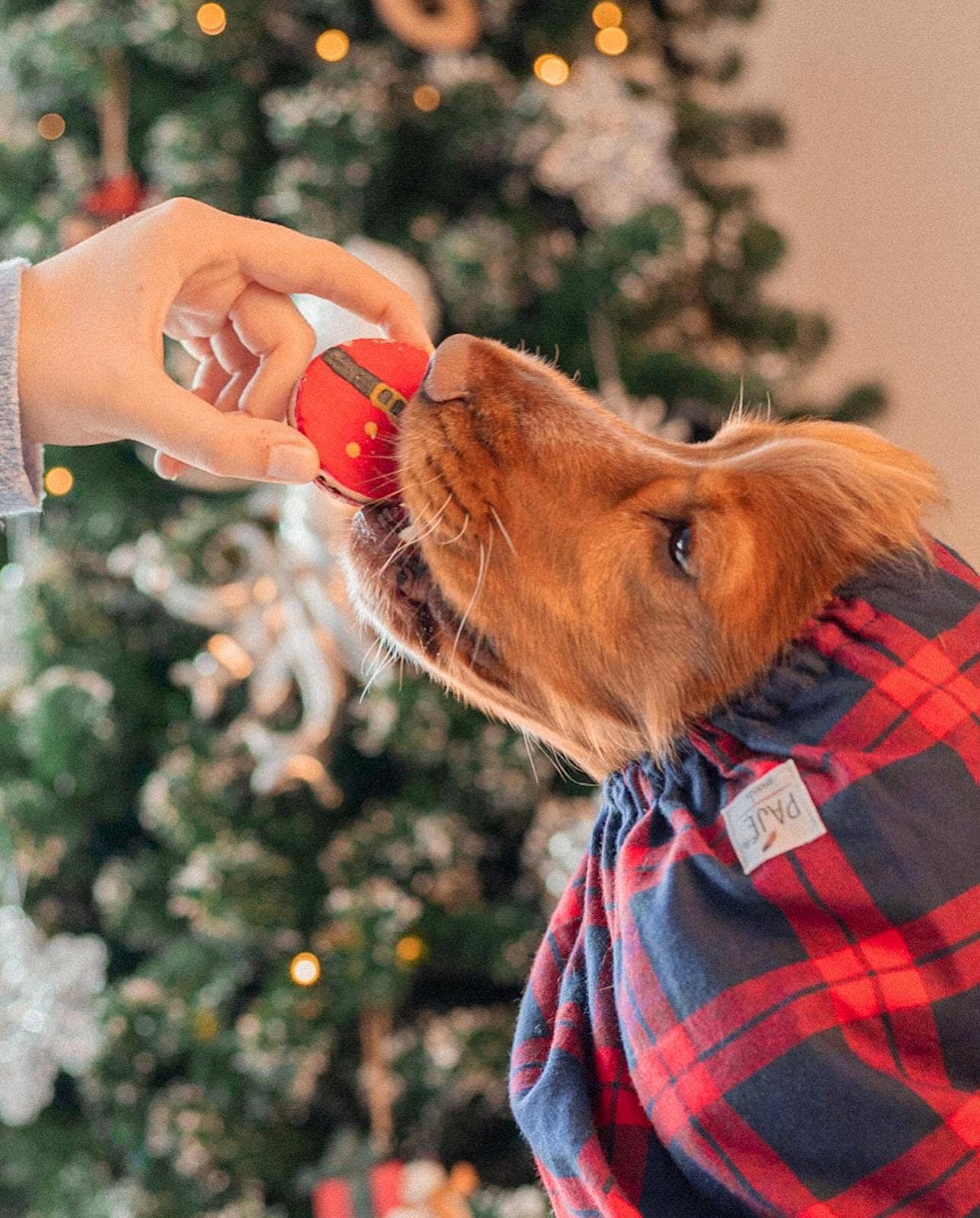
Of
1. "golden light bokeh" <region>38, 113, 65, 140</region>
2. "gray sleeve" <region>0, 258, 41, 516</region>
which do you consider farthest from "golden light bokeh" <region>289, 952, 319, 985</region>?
"golden light bokeh" <region>38, 113, 65, 140</region>

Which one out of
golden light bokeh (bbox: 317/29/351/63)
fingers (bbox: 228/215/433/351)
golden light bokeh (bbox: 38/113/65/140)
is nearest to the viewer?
fingers (bbox: 228/215/433/351)

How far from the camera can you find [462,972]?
207cm

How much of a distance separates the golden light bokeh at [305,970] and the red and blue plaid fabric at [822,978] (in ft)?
3.23

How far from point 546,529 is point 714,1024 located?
1.47 ft

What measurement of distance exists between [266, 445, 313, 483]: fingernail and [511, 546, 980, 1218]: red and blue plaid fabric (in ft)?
1.29

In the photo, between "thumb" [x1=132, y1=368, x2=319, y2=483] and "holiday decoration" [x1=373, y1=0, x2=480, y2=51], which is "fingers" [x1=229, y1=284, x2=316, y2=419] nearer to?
"thumb" [x1=132, y1=368, x2=319, y2=483]

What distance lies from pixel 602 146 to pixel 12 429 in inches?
43.5

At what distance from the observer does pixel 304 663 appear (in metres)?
1.85

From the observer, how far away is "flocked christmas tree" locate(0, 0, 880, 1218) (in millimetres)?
1787

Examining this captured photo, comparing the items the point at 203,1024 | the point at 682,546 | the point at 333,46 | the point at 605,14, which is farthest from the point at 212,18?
the point at 203,1024

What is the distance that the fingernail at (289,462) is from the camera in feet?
2.93

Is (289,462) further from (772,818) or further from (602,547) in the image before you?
(772,818)

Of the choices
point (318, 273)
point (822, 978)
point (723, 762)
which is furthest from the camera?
point (318, 273)

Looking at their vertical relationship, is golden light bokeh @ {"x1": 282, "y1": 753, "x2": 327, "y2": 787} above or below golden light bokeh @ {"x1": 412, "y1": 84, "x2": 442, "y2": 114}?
below
